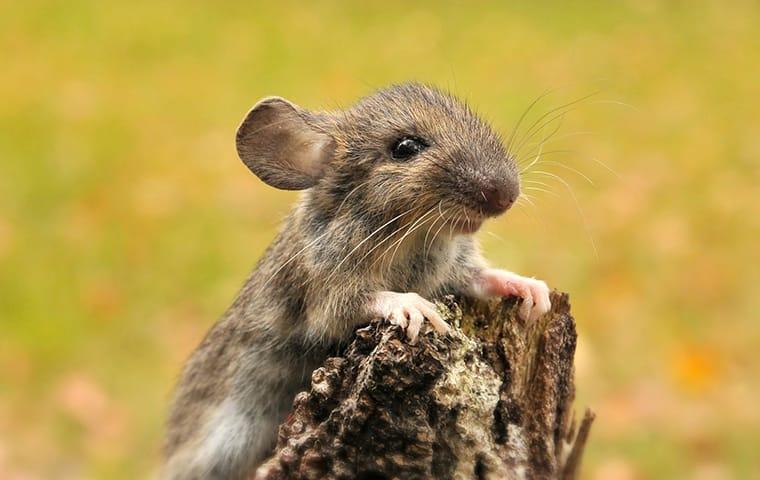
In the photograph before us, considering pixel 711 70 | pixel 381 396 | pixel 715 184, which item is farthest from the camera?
pixel 711 70

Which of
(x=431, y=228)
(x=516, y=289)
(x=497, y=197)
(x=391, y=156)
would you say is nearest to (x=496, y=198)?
(x=497, y=197)

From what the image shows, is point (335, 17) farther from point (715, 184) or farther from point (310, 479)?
point (310, 479)

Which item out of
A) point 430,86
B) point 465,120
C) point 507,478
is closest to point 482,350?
point 507,478

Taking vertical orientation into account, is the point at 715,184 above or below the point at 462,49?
below

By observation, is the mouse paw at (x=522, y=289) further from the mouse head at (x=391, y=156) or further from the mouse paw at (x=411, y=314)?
the mouse paw at (x=411, y=314)

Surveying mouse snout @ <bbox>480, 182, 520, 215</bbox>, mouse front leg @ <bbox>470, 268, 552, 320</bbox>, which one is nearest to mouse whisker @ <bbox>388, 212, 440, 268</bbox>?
mouse snout @ <bbox>480, 182, 520, 215</bbox>

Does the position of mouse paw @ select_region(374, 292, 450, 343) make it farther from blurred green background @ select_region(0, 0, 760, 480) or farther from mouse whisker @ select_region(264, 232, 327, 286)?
blurred green background @ select_region(0, 0, 760, 480)
